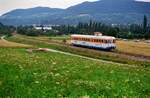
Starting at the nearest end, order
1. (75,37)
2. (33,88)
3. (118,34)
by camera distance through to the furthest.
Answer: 1. (33,88)
2. (75,37)
3. (118,34)

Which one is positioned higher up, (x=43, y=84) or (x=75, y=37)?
(x=43, y=84)

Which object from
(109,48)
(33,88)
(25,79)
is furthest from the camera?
(109,48)

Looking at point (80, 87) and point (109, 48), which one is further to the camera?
point (109, 48)

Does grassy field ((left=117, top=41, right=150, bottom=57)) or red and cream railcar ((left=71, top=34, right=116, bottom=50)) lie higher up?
red and cream railcar ((left=71, top=34, right=116, bottom=50))

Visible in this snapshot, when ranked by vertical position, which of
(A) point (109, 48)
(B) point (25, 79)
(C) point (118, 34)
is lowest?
(C) point (118, 34)

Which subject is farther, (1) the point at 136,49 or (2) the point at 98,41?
(1) the point at 136,49

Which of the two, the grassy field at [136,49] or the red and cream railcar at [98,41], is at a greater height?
the red and cream railcar at [98,41]

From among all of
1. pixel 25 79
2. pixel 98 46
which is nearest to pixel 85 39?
pixel 98 46

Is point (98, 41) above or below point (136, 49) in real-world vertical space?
above

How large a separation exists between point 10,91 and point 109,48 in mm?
68394

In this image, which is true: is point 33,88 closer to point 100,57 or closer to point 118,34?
point 100,57

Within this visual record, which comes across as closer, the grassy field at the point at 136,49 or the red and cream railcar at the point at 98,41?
the grassy field at the point at 136,49

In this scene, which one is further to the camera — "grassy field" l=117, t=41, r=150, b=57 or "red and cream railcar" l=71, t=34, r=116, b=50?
"red and cream railcar" l=71, t=34, r=116, b=50

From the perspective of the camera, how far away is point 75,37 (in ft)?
331
